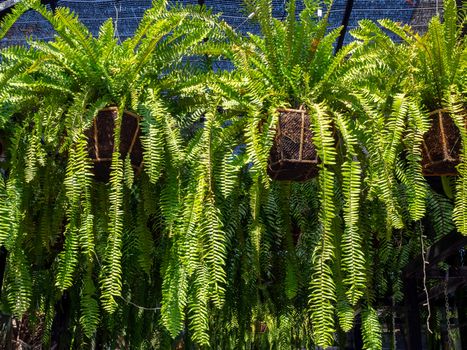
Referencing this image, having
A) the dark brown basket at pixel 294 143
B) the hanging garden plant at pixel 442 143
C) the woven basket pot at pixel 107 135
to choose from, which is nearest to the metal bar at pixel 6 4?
the woven basket pot at pixel 107 135

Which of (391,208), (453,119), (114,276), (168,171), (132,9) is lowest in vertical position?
(114,276)

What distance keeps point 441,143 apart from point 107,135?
3.76 ft

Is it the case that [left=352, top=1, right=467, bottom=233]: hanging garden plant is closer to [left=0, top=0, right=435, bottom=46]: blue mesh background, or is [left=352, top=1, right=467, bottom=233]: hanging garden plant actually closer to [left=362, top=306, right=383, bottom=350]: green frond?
[left=362, top=306, right=383, bottom=350]: green frond

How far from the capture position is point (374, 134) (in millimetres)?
2111

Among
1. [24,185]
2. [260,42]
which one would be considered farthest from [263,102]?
[24,185]

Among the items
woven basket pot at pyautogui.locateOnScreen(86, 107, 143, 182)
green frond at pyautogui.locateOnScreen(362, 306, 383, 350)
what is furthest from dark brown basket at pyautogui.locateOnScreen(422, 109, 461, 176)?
woven basket pot at pyautogui.locateOnScreen(86, 107, 143, 182)

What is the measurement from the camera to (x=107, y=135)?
7.30 ft

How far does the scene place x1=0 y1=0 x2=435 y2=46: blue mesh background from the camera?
152 inches

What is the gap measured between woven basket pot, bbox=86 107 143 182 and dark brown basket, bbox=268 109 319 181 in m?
0.49

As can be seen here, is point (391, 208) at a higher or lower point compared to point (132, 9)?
lower

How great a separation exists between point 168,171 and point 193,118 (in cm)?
26

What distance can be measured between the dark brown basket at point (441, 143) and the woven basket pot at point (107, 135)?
3.33 ft

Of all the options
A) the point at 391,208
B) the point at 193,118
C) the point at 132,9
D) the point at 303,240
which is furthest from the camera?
the point at 132,9

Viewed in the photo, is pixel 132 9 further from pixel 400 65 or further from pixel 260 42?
pixel 400 65
